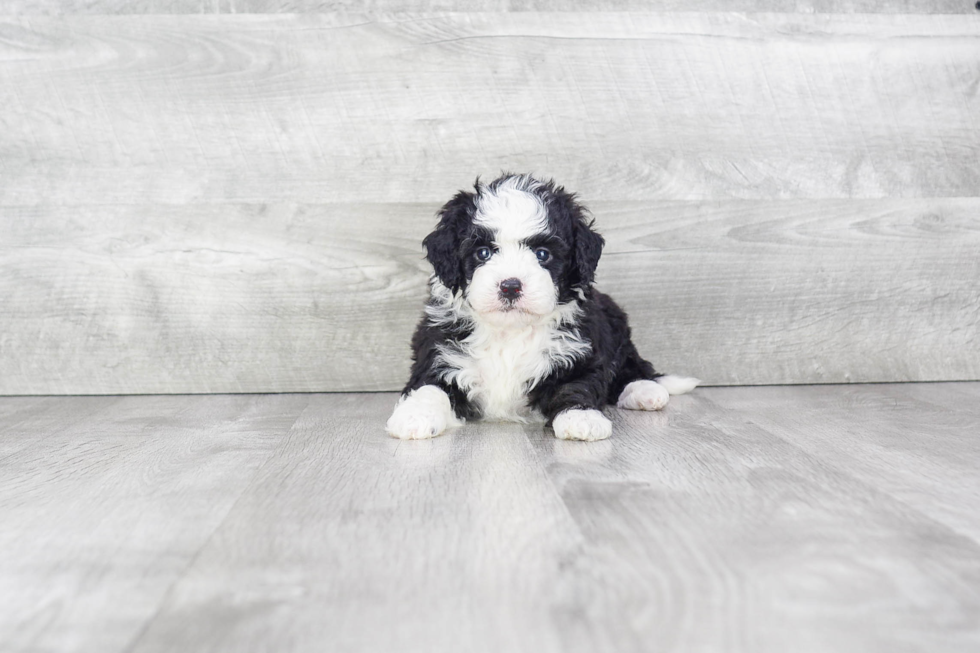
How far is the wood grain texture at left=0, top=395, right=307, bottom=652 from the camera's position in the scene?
3.30 ft

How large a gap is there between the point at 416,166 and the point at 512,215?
807 mm

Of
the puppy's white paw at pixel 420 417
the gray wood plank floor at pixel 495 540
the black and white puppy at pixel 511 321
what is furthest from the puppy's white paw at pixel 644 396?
the puppy's white paw at pixel 420 417

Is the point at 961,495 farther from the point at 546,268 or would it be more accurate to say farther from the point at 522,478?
the point at 546,268

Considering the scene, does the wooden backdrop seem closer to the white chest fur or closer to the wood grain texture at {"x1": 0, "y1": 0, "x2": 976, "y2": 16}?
the wood grain texture at {"x1": 0, "y1": 0, "x2": 976, "y2": 16}

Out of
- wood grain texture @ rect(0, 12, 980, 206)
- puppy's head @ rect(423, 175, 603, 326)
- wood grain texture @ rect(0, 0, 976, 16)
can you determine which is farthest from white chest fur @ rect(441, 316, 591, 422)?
wood grain texture @ rect(0, 0, 976, 16)

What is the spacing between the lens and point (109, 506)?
4.76ft

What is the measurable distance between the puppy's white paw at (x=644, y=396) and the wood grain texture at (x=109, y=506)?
960 millimetres

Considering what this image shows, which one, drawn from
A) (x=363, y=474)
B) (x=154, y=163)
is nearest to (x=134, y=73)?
(x=154, y=163)

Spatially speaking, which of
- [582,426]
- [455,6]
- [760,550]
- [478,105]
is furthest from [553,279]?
[455,6]

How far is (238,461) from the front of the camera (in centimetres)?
178

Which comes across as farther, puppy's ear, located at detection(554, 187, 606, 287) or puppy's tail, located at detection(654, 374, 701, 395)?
puppy's tail, located at detection(654, 374, 701, 395)

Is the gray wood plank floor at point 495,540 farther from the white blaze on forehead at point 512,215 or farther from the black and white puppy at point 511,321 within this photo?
the white blaze on forehead at point 512,215

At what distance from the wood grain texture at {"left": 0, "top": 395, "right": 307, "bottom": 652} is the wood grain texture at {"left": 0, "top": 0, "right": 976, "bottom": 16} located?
1.30 metres

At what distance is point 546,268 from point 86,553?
1261 mm
